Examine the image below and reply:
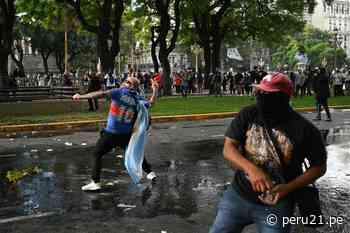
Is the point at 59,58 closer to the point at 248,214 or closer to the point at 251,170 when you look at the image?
the point at 248,214

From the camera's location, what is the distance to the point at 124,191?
7.66 m

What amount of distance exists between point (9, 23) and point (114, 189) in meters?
21.7

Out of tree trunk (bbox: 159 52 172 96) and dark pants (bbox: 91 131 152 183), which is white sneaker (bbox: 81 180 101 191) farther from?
tree trunk (bbox: 159 52 172 96)

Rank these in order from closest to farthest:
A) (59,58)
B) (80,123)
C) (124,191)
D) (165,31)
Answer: (124,191), (80,123), (165,31), (59,58)

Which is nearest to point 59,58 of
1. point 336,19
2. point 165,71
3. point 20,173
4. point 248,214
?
A: point 165,71

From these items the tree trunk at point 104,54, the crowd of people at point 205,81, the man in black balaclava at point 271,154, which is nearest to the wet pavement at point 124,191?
the man in black balaclava at point 271,154

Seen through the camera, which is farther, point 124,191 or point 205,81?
point 205,81

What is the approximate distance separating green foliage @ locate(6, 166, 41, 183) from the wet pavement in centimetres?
12

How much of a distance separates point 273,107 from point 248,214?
0.68 metres

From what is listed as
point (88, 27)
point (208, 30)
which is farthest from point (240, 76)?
point (88, 27)

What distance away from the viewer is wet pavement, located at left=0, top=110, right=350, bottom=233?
604cm

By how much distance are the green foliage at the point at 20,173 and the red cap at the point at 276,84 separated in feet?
19.2

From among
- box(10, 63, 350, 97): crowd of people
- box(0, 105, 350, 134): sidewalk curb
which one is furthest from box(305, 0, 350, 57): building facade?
box(0, 105, 350, 134): sidewalk curb

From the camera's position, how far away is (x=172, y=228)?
586 cm
